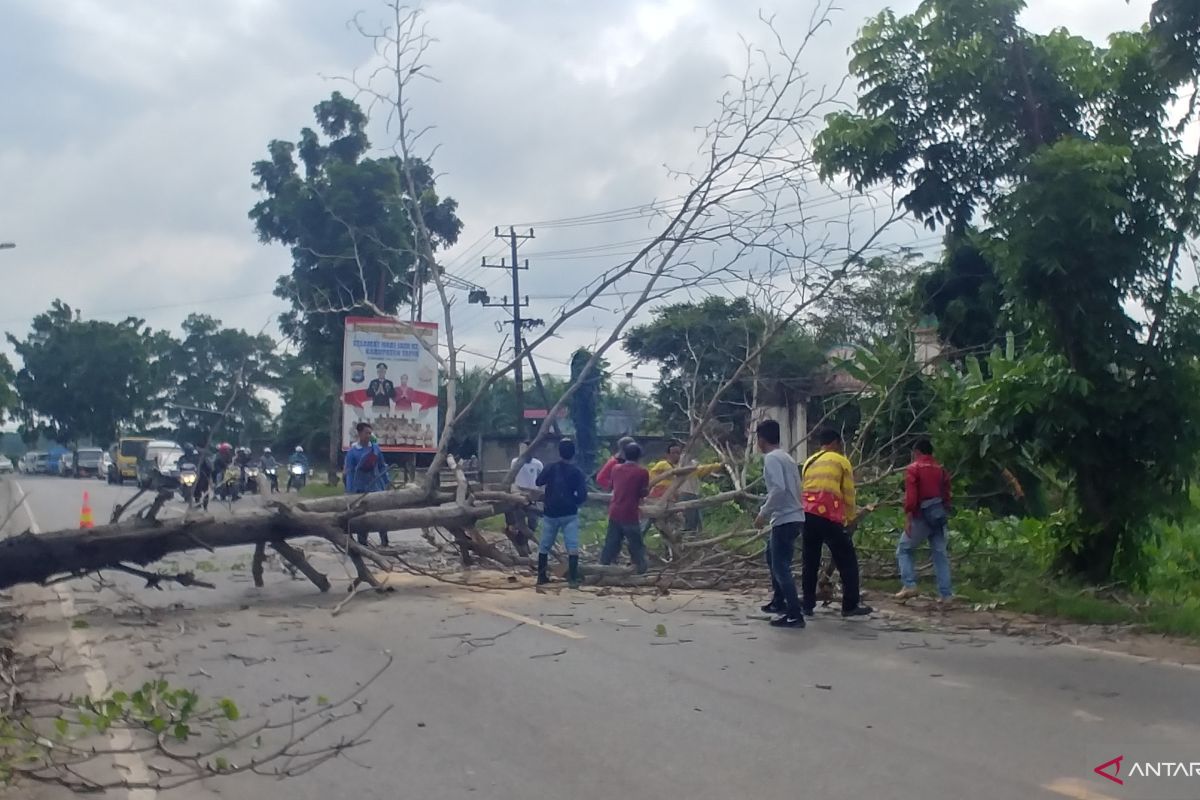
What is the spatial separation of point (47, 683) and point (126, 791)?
2.83m

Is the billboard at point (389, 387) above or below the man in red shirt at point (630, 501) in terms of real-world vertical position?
above

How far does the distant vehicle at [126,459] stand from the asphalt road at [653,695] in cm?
4535

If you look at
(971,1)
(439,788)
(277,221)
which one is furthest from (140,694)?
(277,221)

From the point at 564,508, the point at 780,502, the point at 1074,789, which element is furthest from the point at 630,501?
the point at 1074,789

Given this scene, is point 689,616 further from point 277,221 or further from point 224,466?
point 277,221

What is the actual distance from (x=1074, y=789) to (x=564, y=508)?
7.63m

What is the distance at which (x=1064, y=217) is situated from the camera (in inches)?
390

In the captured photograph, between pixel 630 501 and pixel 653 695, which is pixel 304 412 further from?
pixel 653 695

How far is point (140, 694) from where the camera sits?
6.64 meters

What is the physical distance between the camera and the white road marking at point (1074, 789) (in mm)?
5359

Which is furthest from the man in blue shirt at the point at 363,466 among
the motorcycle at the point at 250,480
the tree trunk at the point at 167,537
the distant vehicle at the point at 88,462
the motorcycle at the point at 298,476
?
the distant vehicle at the point at 88,462

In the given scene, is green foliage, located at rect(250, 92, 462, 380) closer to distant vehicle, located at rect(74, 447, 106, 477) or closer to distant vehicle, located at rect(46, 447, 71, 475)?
distant vehicle, located at rect(74, 447, 106, 477)

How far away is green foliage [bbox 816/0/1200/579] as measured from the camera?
33.4ft

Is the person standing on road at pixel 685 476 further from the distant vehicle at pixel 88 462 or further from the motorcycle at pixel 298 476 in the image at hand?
the distant vehicle at pixel 88 462
